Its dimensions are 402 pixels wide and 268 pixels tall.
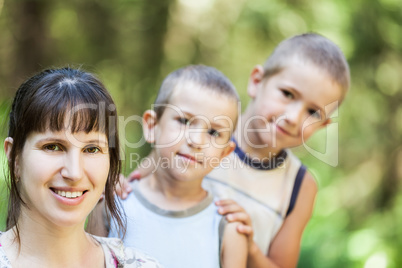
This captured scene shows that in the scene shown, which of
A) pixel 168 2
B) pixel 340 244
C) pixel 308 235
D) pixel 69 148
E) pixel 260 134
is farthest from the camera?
pixel 168 2

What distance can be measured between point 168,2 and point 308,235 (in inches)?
150

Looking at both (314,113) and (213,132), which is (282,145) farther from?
(213,132)

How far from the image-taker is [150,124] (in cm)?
263

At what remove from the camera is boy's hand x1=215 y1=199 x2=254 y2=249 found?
8.16ft

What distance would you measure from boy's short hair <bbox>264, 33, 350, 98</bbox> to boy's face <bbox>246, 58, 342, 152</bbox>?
0.14 feet

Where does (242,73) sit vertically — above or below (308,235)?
above

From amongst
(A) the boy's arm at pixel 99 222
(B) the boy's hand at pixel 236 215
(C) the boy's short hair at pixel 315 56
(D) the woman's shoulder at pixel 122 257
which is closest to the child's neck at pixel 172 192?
(B) the boy's hand at pixel 236 215

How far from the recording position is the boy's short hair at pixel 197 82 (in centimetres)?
254

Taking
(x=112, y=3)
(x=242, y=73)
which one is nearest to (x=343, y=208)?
(x=242, y=73)

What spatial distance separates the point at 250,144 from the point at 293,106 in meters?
0.34

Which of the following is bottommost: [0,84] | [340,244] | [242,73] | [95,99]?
[340,244]

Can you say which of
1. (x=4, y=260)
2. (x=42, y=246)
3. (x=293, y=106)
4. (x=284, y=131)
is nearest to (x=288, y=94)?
(x=293, y=106)

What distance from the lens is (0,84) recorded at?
6.70 meters

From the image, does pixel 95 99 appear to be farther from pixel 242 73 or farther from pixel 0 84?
pixel 242 73
